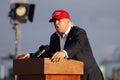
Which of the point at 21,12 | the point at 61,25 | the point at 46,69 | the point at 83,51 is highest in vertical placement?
the point at 21,12

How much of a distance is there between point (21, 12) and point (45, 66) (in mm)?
8660

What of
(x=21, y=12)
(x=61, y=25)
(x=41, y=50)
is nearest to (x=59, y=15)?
(x=61, y=25)

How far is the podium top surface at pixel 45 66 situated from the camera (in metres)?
5.09

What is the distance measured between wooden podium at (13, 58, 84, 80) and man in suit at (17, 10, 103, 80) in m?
0.14

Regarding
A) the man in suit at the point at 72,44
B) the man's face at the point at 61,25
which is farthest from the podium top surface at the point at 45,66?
the man's face at the point at 61,25

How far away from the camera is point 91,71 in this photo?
5.70 m

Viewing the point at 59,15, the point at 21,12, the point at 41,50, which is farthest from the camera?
the point at 21,12

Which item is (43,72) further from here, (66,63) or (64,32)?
(64,32)

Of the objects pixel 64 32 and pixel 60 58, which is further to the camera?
pixel 64 32

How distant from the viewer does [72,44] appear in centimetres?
558

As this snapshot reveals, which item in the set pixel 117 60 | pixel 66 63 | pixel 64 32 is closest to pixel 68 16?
pixel 64 32

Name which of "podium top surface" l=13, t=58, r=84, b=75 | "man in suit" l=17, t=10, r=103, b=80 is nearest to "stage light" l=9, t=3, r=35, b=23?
"man in suit" l=17, t=10, r=103, b=80

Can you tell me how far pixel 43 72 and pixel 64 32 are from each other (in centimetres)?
65

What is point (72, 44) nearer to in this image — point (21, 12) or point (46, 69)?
point (46, 69)
